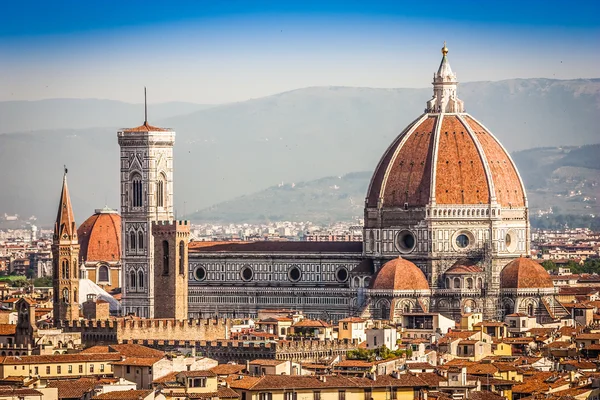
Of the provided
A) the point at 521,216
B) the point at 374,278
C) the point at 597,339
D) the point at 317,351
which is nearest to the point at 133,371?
the point at 317,351

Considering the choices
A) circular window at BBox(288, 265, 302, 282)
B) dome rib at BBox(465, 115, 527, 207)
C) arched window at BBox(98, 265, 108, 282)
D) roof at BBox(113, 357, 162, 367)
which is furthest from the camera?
arched window at BBox(98, 265, 108, 282)

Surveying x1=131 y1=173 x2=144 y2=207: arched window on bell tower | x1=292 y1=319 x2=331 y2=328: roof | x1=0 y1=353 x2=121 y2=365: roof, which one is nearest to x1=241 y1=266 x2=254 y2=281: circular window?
x1=131 y1=173 x2=144 y2=207: arched window on bell tower

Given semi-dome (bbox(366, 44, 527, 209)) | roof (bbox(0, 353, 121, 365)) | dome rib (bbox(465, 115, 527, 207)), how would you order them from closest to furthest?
roof (bbox(0, 353, 121, 365)), semi-dome (bbox(366, 44, 527, 209)), dome rib (bbox(465, 115, 527, 207))

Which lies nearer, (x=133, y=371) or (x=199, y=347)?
(x=133, y=371)

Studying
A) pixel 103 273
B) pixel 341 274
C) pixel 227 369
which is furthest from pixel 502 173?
pixel 227 369

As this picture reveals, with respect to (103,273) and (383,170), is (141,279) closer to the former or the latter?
(383,170)

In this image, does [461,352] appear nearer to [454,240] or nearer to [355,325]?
[355,325]

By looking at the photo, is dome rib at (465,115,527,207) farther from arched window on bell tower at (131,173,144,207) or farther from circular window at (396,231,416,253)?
arched window on bell tower at (131,173,144,207)

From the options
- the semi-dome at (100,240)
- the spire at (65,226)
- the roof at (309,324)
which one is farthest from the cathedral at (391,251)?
the semi-dome at (100,240)
